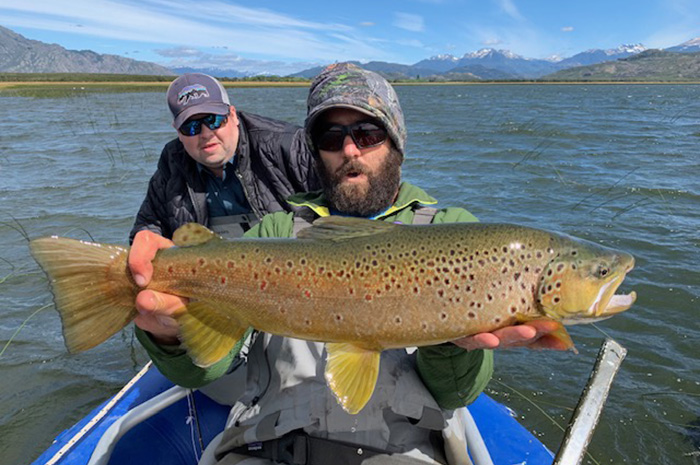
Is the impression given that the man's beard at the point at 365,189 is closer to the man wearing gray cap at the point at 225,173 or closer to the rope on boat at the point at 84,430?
the man wearing gray cap at the point at 225,173

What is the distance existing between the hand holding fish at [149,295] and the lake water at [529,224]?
13.3ft

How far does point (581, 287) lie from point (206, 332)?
6.86 ft

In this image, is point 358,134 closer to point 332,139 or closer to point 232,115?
point 332,139

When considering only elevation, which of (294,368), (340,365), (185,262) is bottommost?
(294,368)

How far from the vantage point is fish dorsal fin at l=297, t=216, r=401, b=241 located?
286 centimetres

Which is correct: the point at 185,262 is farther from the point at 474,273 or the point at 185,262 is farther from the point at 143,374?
the point at 143,374

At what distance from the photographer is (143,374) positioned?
5.24 meters

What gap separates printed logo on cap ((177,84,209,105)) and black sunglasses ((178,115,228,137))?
27 centimetres

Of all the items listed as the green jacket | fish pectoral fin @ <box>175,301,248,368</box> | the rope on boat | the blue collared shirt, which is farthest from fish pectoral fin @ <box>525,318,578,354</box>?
the rope on boat


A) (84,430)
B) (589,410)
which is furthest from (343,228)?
(84,430)

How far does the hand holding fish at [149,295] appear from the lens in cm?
269

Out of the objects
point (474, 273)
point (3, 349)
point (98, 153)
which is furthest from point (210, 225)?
point (98, 153)

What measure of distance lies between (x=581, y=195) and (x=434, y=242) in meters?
13.9

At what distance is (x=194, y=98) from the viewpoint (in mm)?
5156
